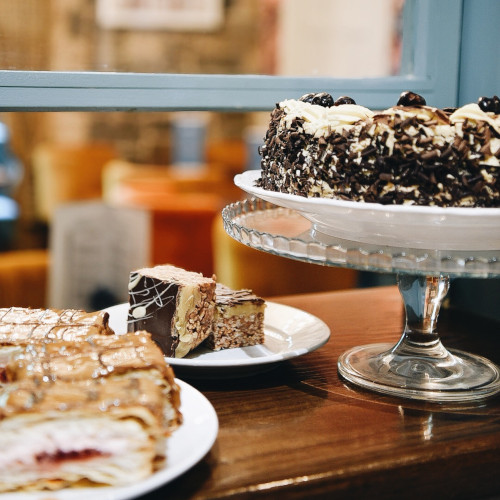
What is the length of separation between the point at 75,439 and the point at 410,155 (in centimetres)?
48

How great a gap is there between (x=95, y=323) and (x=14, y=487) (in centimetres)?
23

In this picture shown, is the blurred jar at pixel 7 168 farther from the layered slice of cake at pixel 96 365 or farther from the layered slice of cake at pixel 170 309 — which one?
the layered slice of cake at pixel 96 365

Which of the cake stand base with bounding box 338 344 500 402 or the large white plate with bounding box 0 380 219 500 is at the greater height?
the large white plate with bounding box 0 380 219 500

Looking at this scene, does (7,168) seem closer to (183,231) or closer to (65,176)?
(65,176)

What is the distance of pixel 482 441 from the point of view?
77 cm

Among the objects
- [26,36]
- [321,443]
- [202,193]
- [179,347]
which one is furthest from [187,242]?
[321,443]

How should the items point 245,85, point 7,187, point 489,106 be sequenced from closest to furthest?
point 489,106 → point 245,85 → point 7,187

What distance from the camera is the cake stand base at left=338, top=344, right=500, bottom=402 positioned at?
35.1 inches

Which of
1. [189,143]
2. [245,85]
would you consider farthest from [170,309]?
[189,143]

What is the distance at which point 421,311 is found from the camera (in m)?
0.98

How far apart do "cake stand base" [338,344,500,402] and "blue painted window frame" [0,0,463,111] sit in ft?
1.56

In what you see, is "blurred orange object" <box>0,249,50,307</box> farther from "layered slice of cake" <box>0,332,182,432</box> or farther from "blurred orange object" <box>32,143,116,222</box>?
"blurred orange object" <box>32,143,116,222</box>

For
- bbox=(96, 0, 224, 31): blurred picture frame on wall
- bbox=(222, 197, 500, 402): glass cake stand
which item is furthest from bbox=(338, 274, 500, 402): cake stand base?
bbox=(96, 0, 224, 31): blurred picture frame on wall

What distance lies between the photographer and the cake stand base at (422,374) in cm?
89
